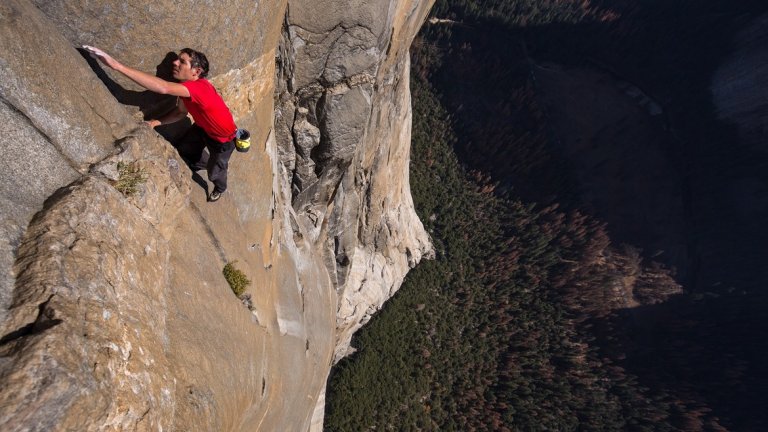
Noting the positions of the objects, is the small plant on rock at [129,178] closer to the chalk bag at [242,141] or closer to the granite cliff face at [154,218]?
the granite cliff face at [154,218]

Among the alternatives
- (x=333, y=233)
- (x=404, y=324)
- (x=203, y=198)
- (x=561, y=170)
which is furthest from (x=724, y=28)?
(x=203, y=198)

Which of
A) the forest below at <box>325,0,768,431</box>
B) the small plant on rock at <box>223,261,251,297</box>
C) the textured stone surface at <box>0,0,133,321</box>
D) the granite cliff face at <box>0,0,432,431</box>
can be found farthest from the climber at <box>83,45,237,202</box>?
the forest below at <box>325,0,768,431</box>

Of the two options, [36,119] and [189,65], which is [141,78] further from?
[36,119]

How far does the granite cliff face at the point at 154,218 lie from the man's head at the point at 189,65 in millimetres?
404

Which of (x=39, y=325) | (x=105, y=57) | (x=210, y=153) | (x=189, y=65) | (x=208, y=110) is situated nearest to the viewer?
(x=39, y=325)

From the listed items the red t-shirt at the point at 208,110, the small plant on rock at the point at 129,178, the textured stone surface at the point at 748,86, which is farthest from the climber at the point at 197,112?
the textured stone surface at the point at 748,86

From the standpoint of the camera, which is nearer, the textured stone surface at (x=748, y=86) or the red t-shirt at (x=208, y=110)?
the red t-shirt at (x=208, y=110)

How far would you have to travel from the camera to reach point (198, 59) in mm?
5664

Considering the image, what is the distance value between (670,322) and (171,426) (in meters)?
44.1

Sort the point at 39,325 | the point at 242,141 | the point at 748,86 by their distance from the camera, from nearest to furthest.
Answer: the point at 39,325 < the point at 242,141 < the point at 748,86

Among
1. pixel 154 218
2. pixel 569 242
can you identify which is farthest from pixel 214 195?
pixel 569 242

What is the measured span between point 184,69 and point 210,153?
145 cm

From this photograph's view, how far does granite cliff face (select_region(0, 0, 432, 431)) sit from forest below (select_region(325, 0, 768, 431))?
58.8ft

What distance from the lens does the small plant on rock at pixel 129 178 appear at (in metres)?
4.91
